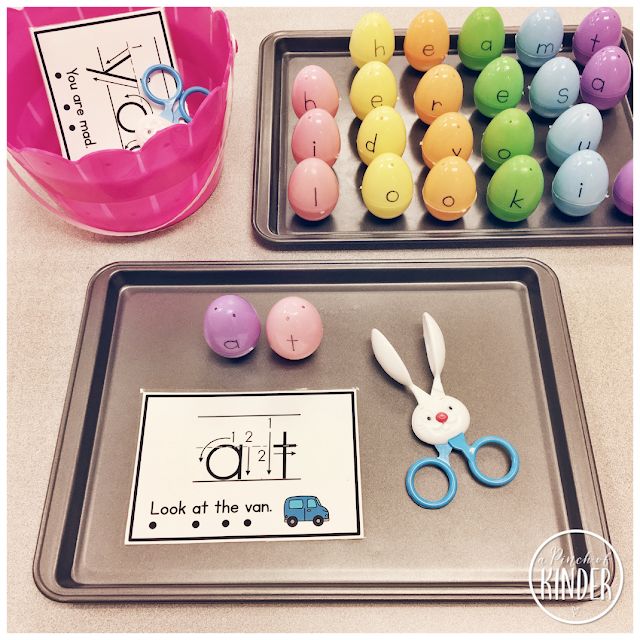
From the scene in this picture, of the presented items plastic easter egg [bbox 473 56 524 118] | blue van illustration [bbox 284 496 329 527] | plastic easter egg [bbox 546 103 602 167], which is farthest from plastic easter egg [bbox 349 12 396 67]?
blue van illustration [bbox 284 496 329 527]

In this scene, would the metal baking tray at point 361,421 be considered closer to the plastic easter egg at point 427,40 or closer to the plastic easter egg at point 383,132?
the plastic easter egg at point 383,132

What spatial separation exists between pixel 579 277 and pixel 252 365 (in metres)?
0.36

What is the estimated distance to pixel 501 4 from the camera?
891 mm

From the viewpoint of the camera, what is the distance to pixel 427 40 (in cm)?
77

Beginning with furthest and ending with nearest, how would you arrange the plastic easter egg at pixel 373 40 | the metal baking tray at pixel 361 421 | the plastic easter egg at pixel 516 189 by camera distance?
the plastic easter egg at pixel 373 40
the plastic easter egg at pixel 516 189
the metal baking tray at pixel 361 421

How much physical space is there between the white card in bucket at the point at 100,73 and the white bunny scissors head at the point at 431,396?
1.20 feet

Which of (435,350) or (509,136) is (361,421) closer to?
(435,350)

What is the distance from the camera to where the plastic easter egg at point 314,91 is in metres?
0.71

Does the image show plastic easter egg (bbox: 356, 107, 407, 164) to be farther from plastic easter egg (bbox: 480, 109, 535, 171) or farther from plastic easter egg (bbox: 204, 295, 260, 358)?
plastic easter egg (bbox: 204, 295, 260, 358)

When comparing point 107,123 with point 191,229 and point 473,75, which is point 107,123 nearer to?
point 191,229

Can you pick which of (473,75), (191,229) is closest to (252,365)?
(191,229)

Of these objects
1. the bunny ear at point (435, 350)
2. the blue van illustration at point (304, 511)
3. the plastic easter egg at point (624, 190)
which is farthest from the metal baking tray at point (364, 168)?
the blue van illustration at point (304, 511)

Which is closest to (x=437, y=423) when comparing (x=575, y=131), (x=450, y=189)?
(x=450, y=189)

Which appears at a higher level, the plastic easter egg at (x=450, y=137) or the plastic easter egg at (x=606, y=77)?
the plastic easter egg at (x=606, y=77)
